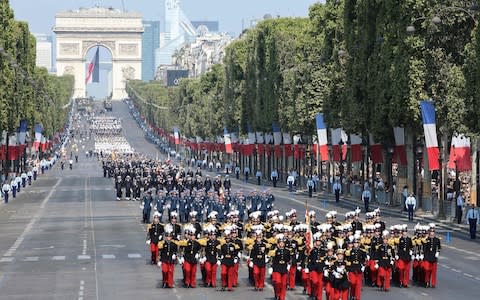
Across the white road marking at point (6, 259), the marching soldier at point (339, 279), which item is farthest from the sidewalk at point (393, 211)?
the marching soldier at point (339, 279)

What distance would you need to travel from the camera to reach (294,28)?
15588 centimetres

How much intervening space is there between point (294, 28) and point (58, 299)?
115 meters

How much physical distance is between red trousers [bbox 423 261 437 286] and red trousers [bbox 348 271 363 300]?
4.14 metres

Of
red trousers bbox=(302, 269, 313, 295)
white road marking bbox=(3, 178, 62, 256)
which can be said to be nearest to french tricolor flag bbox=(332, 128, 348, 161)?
Result: white road marking bbox=(3, 178, 62, 256)

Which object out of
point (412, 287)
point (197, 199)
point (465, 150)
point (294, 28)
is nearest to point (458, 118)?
point (465, 150)

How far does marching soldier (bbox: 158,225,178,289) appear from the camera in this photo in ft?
147

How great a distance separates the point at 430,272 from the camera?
44.6 m

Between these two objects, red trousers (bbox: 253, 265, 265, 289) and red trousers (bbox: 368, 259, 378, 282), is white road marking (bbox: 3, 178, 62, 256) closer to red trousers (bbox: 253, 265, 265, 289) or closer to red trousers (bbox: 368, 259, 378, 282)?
red trousers (bbox: 253, 265, 265, 289)

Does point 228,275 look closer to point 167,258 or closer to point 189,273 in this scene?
point 189,273

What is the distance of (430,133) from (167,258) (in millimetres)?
32760

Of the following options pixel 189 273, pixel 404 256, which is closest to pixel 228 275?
pixel 189 273

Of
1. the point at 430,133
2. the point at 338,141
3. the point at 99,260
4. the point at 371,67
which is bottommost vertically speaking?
the point at 99,260

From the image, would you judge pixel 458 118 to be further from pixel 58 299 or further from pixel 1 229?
pixel 58 299

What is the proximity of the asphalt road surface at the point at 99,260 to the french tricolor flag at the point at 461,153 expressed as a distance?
12.5 feet
